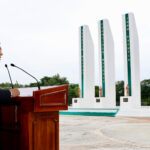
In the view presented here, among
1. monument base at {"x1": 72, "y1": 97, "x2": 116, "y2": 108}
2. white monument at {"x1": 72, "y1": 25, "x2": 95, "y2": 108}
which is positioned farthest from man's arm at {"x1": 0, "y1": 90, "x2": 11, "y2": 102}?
white monument at {"x1": 72, "y1": 25, "x2": 95, "y2": 108}

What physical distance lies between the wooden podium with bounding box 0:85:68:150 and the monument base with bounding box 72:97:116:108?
52.2 feet

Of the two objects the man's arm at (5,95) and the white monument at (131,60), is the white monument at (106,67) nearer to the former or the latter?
the white monument at (131,60)

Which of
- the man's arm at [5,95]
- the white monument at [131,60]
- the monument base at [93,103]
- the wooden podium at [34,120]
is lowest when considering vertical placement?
the monument base at [93,103]

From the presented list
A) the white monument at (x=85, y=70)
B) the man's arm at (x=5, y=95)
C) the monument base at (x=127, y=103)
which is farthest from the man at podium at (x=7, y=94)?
the white monument at (x=85, y=70)

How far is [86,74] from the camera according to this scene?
800 inches

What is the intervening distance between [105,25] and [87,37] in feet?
7.02

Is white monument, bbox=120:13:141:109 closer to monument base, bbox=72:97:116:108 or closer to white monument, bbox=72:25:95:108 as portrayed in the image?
monument base, bbox=72:97:116:108

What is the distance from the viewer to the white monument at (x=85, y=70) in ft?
65.4

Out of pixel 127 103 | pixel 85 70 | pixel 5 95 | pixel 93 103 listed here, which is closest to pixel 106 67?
pixel 85 70

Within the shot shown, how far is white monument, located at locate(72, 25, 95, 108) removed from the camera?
785 inches

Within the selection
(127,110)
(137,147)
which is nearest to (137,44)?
(127,110)

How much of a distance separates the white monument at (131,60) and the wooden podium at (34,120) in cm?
1477

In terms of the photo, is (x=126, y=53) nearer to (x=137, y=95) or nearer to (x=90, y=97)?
(x=137, y=95)

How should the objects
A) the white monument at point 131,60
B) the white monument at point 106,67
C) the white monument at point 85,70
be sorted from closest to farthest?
the white monument at point 131,60 < the white monument at point 106,67 < the white monument at point 85,70
